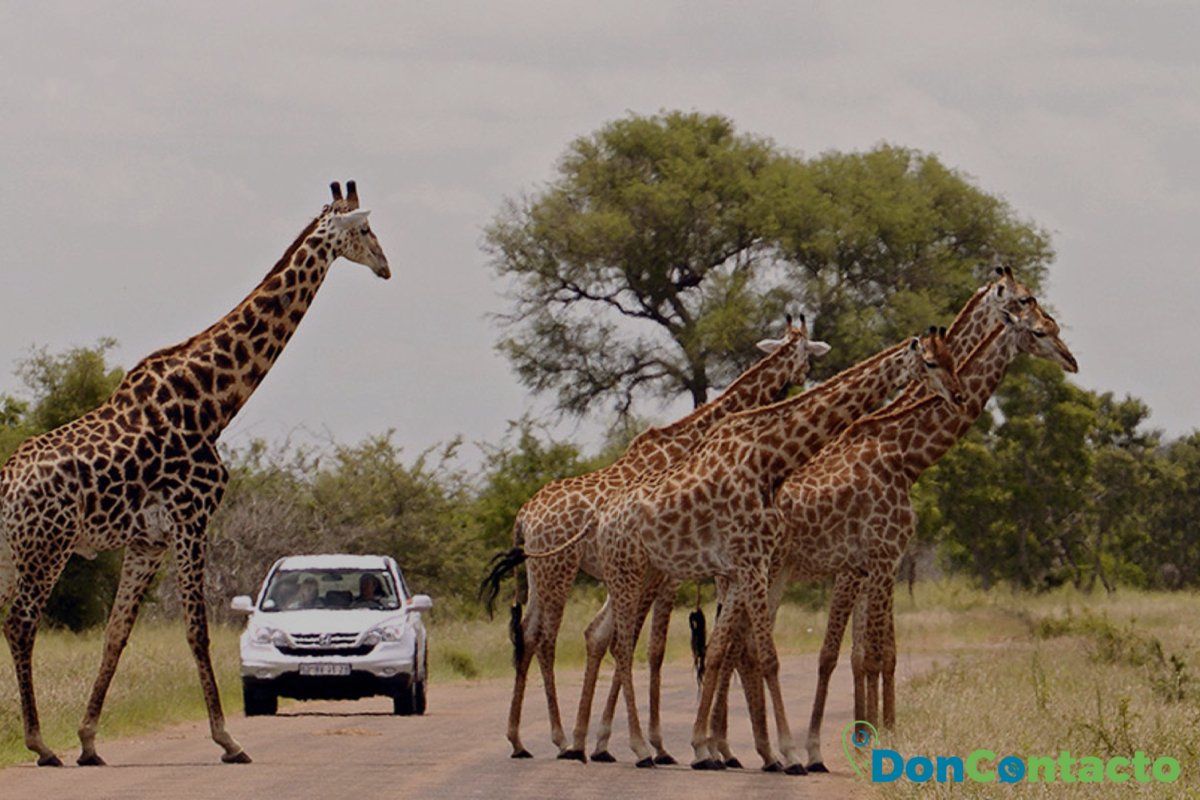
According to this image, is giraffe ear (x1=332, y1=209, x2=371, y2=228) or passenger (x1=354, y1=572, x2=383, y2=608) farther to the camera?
passenger (x1=354, y1=572, x2=383, y2=608)

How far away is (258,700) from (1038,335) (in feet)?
26.2

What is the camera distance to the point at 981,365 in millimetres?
17844

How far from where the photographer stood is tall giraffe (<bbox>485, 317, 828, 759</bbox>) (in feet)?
52.9

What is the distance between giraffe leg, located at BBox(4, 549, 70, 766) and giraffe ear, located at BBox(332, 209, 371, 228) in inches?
132

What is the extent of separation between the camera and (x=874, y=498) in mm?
16969

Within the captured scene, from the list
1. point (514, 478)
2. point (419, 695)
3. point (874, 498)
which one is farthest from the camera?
point (514, 478)

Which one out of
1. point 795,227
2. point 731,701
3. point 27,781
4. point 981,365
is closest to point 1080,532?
point 795,227

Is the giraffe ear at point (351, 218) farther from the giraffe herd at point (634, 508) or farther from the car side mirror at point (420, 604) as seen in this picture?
the car side mirror at point (420, 604)

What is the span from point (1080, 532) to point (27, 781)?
139ft

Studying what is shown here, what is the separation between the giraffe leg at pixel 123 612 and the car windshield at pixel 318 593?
18.7 ft

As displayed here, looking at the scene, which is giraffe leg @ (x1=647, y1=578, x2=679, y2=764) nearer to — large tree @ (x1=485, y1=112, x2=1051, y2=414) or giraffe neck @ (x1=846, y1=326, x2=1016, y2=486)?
giraffe neck @ (x1=846, y1=326, x2=1016, y2=486)

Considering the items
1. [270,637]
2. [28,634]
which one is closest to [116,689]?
[270,637]

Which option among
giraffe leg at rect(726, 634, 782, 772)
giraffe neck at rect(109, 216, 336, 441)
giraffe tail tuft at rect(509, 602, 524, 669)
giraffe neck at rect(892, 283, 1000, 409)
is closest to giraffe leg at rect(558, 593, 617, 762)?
giraffe tail tuft at rect(509, 602, 524, 669)

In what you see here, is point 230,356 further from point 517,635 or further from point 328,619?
point 328,619
